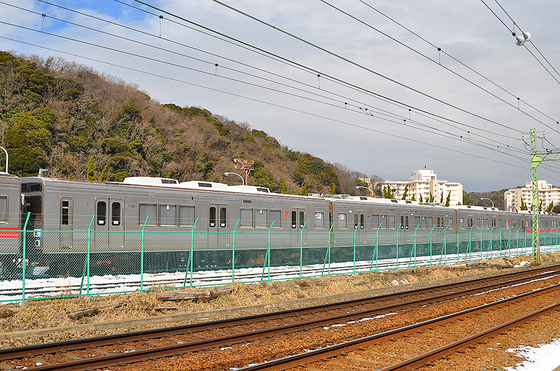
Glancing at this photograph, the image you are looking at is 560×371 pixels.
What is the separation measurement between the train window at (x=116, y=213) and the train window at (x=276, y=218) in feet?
24.8

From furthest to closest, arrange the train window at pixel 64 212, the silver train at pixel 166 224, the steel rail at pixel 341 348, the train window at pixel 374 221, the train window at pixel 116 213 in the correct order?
the train window at pixel 374 221, the train window at pixel 116 213, the train window at pixel 64 212, the silver train at pixel 166 224, the steel rail at pixel 341 348

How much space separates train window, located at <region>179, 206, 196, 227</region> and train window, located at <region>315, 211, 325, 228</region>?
755 centimetres

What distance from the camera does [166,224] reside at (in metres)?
19.4

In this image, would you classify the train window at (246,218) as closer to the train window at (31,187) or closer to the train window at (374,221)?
the train window at (31,187)

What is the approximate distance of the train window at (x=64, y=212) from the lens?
16688 mm

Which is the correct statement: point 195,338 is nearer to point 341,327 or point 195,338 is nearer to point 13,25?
point 341,327

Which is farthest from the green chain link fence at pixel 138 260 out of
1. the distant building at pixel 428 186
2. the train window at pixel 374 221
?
the distant building at pixel 428 186

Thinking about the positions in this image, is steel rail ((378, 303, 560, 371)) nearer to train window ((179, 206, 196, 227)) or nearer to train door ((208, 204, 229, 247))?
train door ((208, 204, 229, 247))

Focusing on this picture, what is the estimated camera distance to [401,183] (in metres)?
193

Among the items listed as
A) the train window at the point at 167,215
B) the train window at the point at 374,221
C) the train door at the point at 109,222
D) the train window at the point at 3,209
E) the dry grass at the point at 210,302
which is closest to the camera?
the dry grass at the point at 210,302

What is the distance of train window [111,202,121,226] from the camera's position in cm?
1789

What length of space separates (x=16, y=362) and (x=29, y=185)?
32.9 feet

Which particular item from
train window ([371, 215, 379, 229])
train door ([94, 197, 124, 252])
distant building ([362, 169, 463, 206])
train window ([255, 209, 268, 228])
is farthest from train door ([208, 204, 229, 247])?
distant building ([362, 169, 463, 206])

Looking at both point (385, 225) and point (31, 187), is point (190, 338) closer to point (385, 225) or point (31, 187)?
point (31, 187)
